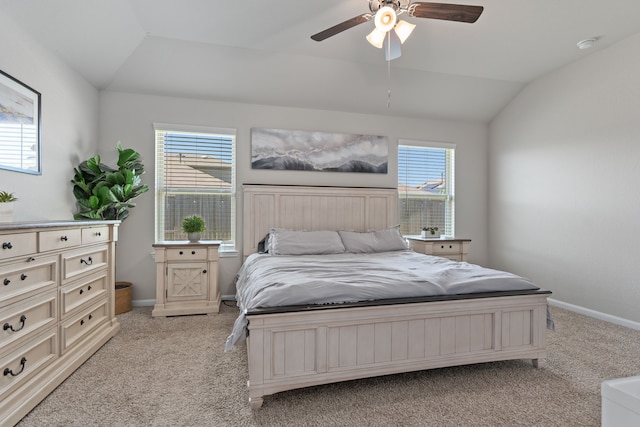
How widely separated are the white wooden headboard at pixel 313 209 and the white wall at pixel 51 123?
181 centimetres

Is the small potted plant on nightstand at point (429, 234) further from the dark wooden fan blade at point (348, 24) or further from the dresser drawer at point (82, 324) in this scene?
the dresser drawer at point (82, 324)

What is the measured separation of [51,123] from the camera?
2.83 meters

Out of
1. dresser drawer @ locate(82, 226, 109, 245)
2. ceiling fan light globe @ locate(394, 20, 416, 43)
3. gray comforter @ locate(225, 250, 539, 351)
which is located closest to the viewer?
gray comforter @ locate(225, 250, 539, 351)

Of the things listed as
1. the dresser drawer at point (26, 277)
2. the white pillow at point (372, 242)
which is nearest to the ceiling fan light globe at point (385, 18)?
the white pillow at point (372, 242)

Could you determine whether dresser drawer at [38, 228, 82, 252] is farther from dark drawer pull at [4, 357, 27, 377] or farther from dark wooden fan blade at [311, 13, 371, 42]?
dark wooden fan blade at [311, 13, 371, 42]

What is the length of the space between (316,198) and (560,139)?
313 cm

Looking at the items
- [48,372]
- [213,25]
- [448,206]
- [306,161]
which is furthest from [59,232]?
[448,206]

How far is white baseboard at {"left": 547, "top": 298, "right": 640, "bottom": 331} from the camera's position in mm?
3144

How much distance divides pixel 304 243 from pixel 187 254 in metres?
1.31

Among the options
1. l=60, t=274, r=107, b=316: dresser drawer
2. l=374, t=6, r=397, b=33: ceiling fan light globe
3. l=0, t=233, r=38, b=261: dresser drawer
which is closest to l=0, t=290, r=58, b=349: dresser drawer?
l=60, t=274, r=107, b=316: dresser drawer

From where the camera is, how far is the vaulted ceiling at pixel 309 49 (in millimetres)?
2748

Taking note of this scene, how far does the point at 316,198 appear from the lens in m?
4.23

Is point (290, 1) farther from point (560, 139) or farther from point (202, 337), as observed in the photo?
point (560, 139)

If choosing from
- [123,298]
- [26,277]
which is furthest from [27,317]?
[123,298]
